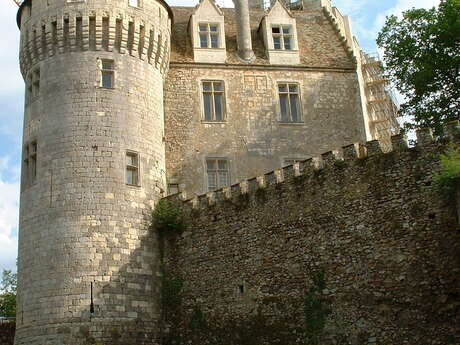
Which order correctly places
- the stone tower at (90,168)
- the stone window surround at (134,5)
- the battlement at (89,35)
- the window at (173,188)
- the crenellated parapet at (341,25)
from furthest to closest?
1. the crenellated parapet at (341,25)
2. the window at (173,188)
3. the stone window surround at (134,5)
4. the battlement at (89,35)
5. the stone tower at (90,168)

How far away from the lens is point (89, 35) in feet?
87.2

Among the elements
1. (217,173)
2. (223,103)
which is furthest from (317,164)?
(223,103)

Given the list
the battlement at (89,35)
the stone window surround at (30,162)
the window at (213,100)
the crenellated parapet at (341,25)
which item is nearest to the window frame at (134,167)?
the stone window surround at (30,162)

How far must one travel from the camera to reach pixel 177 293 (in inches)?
949

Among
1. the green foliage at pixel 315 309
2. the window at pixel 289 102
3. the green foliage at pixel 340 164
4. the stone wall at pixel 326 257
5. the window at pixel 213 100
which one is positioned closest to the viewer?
the stone wall at pixel 326 257

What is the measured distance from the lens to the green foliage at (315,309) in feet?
65.9

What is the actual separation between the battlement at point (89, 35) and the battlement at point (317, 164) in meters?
6.41

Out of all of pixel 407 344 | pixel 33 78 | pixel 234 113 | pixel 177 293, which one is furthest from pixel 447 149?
pixel 33 78

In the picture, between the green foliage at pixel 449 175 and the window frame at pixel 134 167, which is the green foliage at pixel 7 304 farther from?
the green foliage at pixel 449 175

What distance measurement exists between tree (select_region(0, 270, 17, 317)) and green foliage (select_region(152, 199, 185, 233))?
69.6 ft

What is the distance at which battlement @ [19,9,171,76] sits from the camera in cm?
2656

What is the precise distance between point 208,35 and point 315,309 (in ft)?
52.1

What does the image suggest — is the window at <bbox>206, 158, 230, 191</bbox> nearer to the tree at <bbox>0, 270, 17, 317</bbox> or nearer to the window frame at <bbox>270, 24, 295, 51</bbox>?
the window frame at <bbox>270, 24, 295, 51</bbox>

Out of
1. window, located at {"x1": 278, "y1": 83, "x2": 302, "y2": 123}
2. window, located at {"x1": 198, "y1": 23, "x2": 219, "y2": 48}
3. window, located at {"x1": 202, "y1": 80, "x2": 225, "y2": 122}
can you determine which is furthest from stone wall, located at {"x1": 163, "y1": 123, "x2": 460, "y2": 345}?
window, located at {"x1": 198, "y1": 23, "x2": 219, "y2": 48}
